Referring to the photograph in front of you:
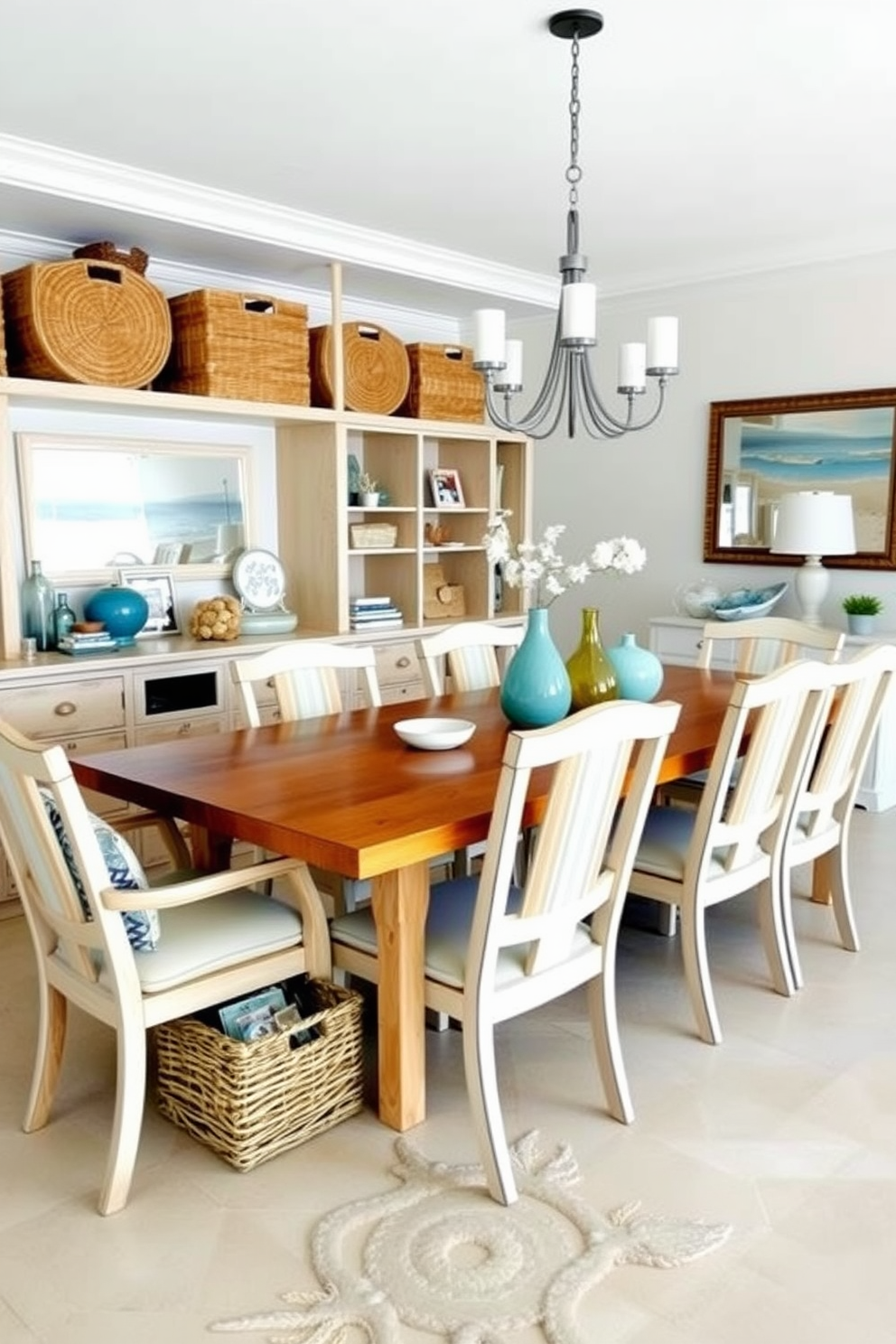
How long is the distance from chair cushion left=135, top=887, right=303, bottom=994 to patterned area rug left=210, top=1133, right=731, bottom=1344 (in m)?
0.53

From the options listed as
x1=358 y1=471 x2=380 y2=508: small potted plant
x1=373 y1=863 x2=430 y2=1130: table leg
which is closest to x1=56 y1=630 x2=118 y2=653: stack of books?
x1=358 y1=471 x2=380 y2=508: small potted plant

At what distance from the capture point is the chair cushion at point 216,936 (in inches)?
83.8

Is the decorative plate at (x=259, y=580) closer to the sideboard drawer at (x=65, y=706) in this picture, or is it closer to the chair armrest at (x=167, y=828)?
the sideboard drawer at (x=65, y=706)

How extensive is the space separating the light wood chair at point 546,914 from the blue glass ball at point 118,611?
205 cm

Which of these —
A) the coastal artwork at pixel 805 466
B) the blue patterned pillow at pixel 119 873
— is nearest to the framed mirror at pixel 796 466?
the coastal artwork at pixel 805 466

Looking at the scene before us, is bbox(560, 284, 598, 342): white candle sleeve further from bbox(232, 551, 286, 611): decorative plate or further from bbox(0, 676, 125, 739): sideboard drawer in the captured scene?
bbox(232, 551, 286, 611): decorative plate

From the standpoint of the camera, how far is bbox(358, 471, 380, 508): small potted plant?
4875 mm

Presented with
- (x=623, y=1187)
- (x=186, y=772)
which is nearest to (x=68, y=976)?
(x=186, y=772)

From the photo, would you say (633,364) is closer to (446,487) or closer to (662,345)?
(662,345)

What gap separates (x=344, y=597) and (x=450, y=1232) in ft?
10.0

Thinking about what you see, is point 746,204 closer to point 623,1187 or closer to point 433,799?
point 433,799

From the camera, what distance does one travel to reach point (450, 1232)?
1988 millimetres

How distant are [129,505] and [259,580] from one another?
0.65m

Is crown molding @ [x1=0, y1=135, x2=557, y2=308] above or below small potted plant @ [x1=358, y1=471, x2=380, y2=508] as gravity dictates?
above
